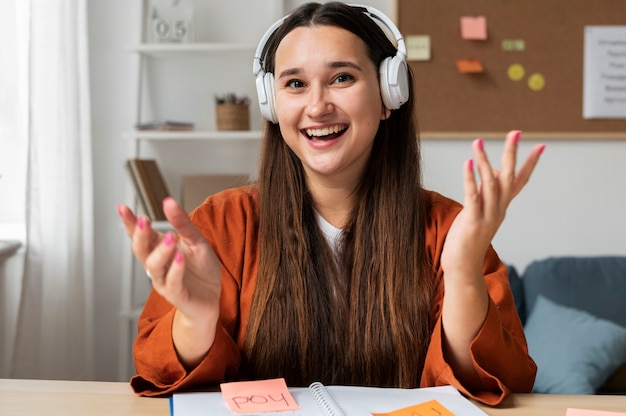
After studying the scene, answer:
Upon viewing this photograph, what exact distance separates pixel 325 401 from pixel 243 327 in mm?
362

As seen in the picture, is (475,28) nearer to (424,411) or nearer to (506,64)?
(506,64)

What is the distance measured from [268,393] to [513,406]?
1.15ft

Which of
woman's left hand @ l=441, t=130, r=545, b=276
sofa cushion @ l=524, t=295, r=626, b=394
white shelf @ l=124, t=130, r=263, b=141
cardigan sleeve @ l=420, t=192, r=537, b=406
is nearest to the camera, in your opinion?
woman's left hand @ l=441, t=130, r=545, b=276

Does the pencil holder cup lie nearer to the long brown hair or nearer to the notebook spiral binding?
the long brown hair

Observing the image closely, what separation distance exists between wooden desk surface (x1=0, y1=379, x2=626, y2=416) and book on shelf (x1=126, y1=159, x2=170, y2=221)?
5.19 feet

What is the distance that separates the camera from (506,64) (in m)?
2.99

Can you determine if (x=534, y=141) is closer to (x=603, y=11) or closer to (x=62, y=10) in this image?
(x=603, y=11)

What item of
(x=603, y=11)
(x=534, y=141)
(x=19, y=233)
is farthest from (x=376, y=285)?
(x=603, y=11)

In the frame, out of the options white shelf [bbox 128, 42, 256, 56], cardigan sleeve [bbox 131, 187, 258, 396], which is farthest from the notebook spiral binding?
white shelf [bbox 128, 42, 256, 56]

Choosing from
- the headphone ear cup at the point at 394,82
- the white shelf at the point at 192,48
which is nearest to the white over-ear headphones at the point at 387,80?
the headphone ear cup at the point at 394,82

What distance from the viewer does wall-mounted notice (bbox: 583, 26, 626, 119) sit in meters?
2.95

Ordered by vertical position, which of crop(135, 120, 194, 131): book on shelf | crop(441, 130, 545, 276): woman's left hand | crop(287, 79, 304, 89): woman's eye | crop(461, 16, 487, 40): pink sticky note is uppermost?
crop(461, 16, 487, 40): pink sticky note

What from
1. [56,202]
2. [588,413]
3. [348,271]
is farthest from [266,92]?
[56,202]

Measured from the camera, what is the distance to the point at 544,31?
2967 mm
